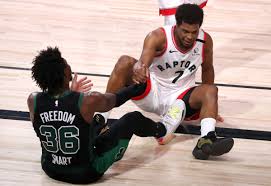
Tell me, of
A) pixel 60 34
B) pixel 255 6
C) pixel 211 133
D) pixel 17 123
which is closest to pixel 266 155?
pixel 211 133

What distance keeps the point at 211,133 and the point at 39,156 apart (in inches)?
37.0

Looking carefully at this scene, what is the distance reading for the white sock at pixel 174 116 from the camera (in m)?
3.66

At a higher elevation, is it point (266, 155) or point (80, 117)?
point (80, 117)

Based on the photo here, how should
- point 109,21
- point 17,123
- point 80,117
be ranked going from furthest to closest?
1. point 109,21
2. point 17,123
3. point 80,117

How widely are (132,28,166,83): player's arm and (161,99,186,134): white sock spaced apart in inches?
12.1

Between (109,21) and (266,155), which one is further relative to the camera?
(109,21)

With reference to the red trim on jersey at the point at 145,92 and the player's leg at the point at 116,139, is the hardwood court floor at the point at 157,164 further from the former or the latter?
the red trim on jersey at the point at 145,92

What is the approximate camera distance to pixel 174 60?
3.79 meters

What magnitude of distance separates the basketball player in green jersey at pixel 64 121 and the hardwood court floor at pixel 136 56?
115mm

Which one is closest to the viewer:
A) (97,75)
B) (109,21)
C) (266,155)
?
(266,155)

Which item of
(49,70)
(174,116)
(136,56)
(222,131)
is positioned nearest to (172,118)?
(174,116)

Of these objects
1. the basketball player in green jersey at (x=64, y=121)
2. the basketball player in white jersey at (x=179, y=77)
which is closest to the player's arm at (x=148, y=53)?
the basketball player in white jersey at (x=179, y=77)

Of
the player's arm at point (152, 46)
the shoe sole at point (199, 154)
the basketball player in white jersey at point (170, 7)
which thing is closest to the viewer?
the shoe sole at point (199, 154)

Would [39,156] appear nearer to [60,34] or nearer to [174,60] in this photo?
[174,60]
